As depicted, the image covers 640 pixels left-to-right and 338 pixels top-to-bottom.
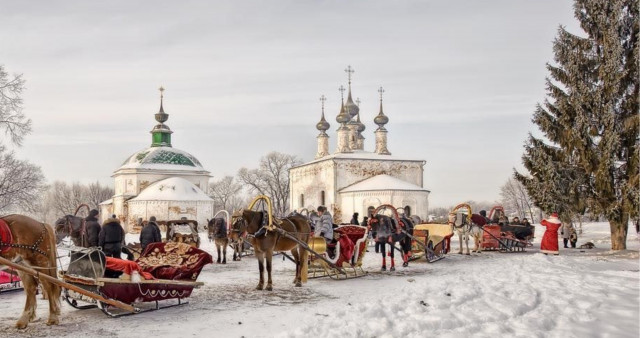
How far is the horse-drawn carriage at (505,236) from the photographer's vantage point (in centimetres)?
2314

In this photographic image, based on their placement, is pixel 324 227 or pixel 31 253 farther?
pixel 324 227

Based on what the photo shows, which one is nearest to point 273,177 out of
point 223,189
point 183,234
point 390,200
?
point 223,189

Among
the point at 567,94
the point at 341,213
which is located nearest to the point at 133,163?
the point at 341,213

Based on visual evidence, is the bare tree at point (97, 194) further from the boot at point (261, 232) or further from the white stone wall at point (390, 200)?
the boot at point (261, 232)

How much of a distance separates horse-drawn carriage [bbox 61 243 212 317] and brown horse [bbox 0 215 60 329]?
0.38 meters

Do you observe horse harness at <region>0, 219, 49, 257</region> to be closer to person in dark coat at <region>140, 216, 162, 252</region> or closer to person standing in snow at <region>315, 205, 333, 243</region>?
person standing in snow at <region>315, 205, 333, 243</region>

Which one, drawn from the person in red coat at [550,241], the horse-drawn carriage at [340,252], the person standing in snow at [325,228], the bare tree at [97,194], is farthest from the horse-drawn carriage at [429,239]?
the bare tree at [97,194]

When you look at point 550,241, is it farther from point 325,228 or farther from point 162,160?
point 162,160

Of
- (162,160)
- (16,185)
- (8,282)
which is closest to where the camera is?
(8,282)

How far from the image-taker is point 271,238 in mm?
12656

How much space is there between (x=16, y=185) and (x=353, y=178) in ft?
90.3

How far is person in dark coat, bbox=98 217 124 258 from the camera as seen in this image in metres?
13.1

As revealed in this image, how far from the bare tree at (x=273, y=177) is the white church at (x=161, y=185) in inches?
753

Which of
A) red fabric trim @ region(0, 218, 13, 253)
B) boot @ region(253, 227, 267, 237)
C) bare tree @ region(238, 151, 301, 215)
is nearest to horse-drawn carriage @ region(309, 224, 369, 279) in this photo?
boot @ region(253, 227, 267, 237)
